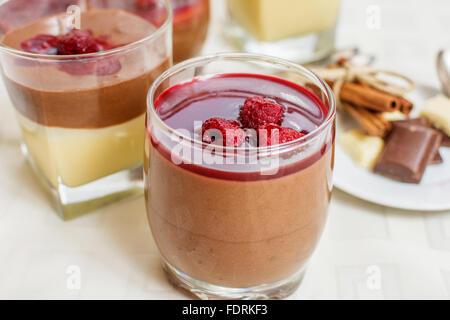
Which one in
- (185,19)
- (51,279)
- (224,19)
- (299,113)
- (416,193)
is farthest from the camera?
(224,19)

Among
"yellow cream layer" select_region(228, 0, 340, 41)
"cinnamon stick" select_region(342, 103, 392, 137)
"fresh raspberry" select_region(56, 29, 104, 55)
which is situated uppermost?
"fresh raspberry" select_region(56, 29, 104, 55)

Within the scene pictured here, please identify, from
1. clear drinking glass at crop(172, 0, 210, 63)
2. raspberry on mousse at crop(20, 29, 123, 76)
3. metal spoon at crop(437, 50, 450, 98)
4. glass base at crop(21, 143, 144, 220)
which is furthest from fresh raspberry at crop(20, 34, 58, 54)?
metal spoon at crop(437, 50, 450, 98)

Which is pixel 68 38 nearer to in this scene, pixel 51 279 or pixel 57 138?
pixel 57 138

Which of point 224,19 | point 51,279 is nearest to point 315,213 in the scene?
point 51,279

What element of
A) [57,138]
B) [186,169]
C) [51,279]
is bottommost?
[51,279]

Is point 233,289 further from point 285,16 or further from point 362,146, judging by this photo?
point 285,16

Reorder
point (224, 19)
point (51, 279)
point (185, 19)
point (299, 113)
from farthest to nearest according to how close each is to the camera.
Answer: point (224, 19) → point (185, 19) → point (51, 279) → point (299, 113)

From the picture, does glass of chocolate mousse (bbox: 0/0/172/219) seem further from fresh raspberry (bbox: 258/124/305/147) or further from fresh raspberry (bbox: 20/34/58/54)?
fresh raspberry (bbox: 258/124/305/147)
